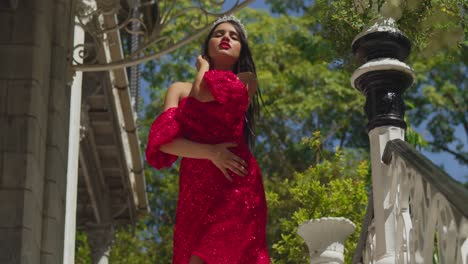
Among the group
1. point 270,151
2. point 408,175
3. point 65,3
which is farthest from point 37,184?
point 270,151

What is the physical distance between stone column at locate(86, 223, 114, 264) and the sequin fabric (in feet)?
38.3

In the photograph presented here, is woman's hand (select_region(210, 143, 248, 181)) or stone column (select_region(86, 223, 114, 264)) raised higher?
stone column (select_region(86, 223, 114, 264))

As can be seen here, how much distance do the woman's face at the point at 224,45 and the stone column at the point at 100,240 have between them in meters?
11.6

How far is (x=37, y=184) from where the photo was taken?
732cm

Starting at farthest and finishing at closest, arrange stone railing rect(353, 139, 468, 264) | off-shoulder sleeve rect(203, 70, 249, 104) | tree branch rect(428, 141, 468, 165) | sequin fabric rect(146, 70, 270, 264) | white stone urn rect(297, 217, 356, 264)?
1. tree branch rect(428, 141, 468, 165)
2. white stone urn rect(297, 217, 356, 264)
3. off-shoulder sleeve rect(203, 70, 249, 104)
4. sequin fabric rect(146, 70, 270, 264)
5. stone railing rect(353, 139, 468, 264)

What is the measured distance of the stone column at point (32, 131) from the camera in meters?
7.07

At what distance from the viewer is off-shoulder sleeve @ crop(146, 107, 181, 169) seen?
634 centimetres

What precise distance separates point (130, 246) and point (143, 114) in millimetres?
4500

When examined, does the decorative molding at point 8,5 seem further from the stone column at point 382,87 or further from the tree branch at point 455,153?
the tree branch at point 455,153

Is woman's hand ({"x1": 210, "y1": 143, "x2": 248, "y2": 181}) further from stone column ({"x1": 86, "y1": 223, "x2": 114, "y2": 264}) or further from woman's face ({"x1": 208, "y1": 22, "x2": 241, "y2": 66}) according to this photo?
stone column ({"x1": 86, "y1": 223, "x2": 114, "y2": 264})

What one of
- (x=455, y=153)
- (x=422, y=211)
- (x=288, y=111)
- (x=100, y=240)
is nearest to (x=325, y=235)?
(x=422, y=211)

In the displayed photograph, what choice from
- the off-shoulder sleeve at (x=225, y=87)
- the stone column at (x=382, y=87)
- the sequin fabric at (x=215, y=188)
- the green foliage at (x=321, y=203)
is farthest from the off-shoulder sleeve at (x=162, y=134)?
the green foliage at (x=321, y=203)

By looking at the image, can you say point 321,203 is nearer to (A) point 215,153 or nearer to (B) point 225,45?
(B) point 225,45

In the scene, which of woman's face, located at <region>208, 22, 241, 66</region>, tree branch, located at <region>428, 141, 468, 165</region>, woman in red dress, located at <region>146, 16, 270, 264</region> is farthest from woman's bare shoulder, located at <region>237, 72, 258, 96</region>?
tree branch, located at <region>428, 141, 468, 165</region>
